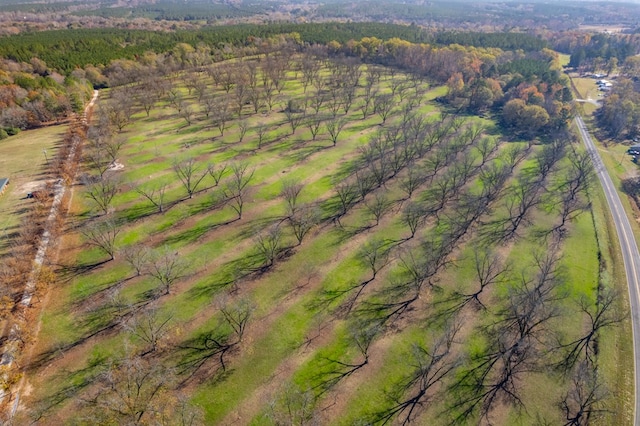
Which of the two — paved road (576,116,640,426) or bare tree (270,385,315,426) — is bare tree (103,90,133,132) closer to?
bare tree (270,385,315,426)

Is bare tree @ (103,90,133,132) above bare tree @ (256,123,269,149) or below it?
above

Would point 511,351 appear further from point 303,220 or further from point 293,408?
point 303,220

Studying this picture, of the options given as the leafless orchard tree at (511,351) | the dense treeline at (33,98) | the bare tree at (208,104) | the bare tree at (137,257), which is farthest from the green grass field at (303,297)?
the dense treeline at (33,98)

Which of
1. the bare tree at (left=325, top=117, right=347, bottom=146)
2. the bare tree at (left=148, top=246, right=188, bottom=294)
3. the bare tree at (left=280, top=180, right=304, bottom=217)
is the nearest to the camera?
the bare tree at (left=148, top=246, right=188, bottom=294)

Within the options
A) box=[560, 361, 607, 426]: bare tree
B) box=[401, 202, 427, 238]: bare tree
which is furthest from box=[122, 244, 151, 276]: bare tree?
box=[560, 361, 607, 426]: bare tree

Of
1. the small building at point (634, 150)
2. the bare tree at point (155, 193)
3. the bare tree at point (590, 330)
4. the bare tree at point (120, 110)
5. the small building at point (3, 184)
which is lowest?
the bare tree at point (590, 330)

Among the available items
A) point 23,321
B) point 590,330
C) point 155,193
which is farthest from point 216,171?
point 590,330

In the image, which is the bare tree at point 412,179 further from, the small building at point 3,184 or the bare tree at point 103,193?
the small building at point 3,184
